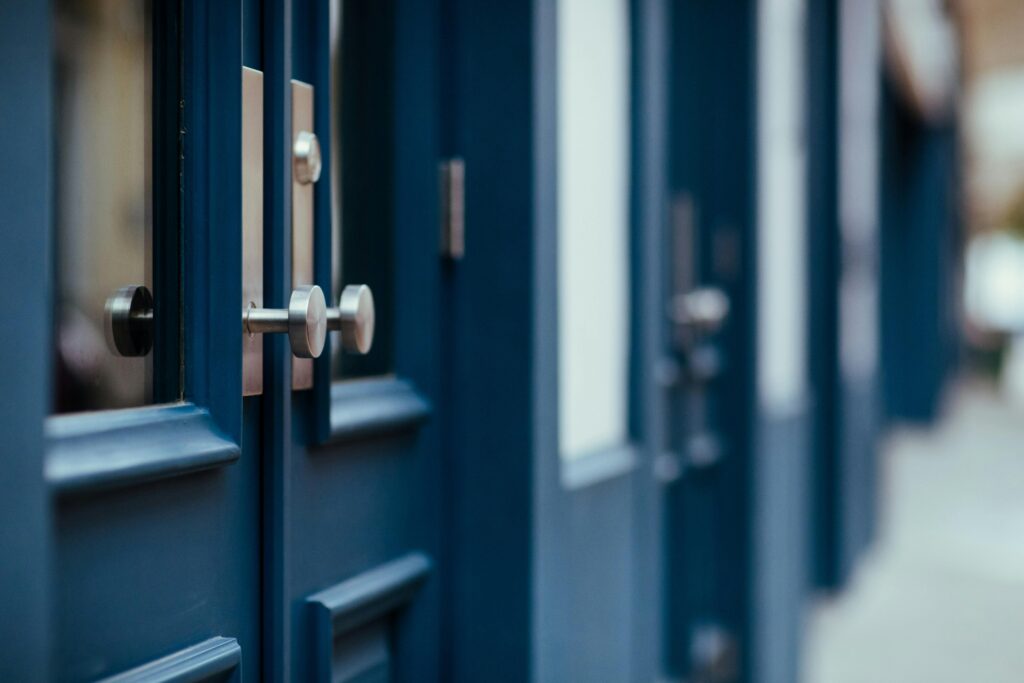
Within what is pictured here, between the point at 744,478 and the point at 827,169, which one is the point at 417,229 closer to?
the point at 744,478

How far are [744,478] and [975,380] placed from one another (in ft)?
37.7

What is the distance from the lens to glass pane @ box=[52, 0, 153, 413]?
0.62m

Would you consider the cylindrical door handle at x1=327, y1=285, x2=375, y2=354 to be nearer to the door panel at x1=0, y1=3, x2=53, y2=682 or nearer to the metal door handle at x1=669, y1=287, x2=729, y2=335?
the door panel at x1=0, y1=3, x2=53, y2=682

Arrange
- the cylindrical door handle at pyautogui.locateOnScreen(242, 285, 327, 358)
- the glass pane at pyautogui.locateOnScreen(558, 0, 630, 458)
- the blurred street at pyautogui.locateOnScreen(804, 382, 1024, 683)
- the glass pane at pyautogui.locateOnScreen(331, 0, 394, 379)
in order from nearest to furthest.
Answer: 1. the cylindrical door handle at pyautogui.locateOnScreen(242, 285, 327, 358)
2. the glass pane at pyautogui.locateOnScreen(331, 0, 394, 379)
3. the glass pane at pyautogui.locateOnScreen(558, 0, 630, 458)
4. the blurred street at pyautogui.locateOnScreen(804, 382, 1024, 683)

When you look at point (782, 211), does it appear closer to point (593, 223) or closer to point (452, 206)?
point (593, 223)

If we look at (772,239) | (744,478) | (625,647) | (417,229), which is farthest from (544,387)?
(772,239)

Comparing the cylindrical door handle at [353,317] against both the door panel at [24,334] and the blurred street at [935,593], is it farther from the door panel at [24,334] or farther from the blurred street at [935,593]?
the blurred street at [935,593]

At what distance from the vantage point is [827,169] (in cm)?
286

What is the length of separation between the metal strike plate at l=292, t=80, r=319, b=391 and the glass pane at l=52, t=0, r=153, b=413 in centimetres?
13

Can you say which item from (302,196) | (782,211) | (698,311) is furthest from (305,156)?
(782,211)

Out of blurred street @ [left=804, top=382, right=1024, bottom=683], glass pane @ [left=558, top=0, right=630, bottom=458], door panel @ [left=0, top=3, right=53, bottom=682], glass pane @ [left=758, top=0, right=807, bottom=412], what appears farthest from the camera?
blurred street @ [left=804, top=382, right=1024, bottom=683]

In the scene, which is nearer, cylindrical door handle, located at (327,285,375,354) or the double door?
the double door

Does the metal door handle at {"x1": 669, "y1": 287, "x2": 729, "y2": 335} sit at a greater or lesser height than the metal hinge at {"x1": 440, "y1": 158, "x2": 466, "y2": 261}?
lesser

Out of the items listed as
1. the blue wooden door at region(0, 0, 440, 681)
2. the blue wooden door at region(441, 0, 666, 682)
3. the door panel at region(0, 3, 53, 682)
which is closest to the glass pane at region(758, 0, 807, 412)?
the blue wooden door at region(441, 0, 666, 682)
